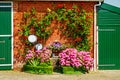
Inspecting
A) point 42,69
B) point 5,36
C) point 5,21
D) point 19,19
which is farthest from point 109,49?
point 5,21

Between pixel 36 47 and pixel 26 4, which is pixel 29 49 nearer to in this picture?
pixel 36 47

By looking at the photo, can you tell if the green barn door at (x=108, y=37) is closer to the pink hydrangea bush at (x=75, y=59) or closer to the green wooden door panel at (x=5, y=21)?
the pink hydrangea bush at (x=75, y=59)

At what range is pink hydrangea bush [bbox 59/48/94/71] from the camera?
54.3 feet

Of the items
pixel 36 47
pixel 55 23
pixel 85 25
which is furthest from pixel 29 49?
pixel 85 25

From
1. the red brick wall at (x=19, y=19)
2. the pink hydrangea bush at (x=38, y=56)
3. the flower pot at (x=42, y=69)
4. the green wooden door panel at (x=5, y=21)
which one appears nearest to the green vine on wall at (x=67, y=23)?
the red brick wall at (x=19, y=19)

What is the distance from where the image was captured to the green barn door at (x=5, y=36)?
17156mm

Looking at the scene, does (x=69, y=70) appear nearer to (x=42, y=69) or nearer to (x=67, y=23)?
(x=42, y=69)

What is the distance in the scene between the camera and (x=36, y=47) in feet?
57.1

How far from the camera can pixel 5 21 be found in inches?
677

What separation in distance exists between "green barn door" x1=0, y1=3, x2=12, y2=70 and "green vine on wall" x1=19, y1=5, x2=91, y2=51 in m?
0.72

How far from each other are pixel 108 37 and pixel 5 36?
15.4 feet

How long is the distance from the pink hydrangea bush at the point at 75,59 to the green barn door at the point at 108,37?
1.34m

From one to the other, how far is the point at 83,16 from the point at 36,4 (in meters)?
2.17

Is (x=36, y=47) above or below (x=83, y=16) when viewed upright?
below
